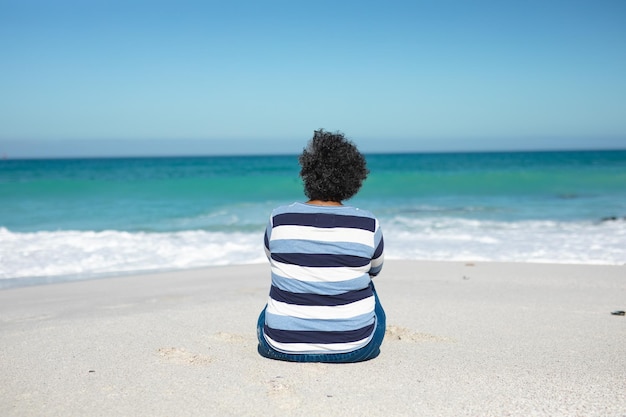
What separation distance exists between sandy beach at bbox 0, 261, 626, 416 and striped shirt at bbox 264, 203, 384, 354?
26 centimetres

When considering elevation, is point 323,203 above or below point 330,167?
below

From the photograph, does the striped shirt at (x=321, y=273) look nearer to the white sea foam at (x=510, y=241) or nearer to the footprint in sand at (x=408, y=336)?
the footprint in sand at (x=408, y=336)

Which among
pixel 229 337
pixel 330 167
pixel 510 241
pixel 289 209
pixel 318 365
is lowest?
pixel 510 241

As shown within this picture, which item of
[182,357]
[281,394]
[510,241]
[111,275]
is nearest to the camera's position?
[281,394]

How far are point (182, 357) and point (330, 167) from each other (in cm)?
159

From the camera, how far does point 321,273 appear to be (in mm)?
3229

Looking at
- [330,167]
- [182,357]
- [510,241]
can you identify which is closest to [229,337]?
[182,357]

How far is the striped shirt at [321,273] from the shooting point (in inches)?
127

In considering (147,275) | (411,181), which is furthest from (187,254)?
(411,181)

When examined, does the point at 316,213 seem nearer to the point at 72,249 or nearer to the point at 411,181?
the point at 72,249

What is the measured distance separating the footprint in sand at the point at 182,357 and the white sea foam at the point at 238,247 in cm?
459

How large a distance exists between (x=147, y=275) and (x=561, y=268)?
5346mm

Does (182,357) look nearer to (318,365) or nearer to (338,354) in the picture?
(318,365)

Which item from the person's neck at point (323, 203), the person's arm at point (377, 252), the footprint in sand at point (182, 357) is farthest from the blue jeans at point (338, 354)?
the person's neck at point (323, 203)
